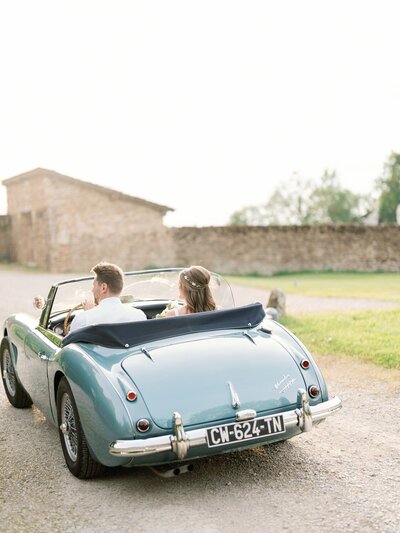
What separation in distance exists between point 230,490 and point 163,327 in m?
1.06

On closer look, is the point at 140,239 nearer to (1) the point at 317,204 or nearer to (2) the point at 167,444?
(2) the point at 167,444

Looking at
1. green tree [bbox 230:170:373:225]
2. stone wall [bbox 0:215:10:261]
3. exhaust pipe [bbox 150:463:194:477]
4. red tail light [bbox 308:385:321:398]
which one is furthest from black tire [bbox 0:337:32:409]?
green tree [bbox 230:170:373:225]

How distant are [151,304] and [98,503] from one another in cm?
211

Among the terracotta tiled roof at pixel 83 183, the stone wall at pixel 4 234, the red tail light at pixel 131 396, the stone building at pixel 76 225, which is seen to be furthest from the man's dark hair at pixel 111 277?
the stone wall at pixel 4 234

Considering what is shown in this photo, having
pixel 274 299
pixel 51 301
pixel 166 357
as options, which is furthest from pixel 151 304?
pixel 274 299

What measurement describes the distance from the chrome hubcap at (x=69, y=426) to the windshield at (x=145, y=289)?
116 centimetres

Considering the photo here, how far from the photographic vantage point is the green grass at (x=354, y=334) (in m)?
8.25

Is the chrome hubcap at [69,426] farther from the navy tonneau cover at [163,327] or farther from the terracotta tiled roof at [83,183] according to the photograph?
the terracotta tiled roof at [83,183]

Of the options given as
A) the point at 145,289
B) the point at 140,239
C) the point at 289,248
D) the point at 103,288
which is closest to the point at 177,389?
the point at 103,288

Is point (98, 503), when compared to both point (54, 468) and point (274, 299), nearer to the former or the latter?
point (54, 468)

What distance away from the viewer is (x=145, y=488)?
3865 millimetres

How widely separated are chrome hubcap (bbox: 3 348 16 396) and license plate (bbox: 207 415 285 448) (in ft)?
9.17

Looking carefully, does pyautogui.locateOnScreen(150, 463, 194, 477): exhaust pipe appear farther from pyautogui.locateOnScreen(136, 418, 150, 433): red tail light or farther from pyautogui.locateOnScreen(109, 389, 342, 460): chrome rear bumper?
pyautogui.locateOnScreen(136, 418, 150, 433): red tail light

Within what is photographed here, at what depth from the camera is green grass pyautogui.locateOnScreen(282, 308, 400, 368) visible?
825cm
